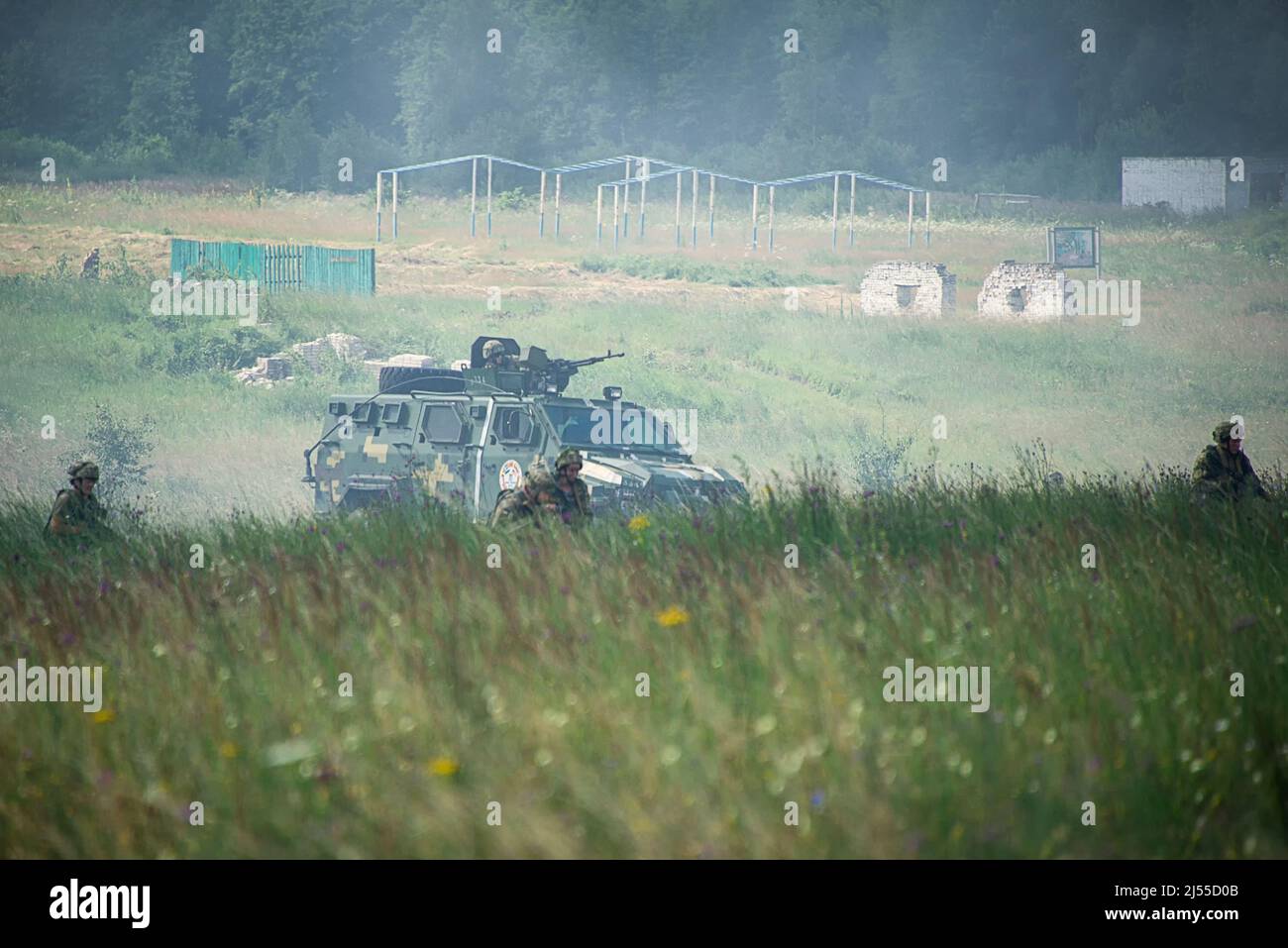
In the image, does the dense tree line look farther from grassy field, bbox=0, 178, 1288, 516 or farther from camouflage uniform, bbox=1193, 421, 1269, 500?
camouflage uniform, bbox=1193, 421, 1269, 500

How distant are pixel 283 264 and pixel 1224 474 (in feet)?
116

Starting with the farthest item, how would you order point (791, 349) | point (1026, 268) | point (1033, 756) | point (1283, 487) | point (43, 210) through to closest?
point (43, 210) < point (1026, 268) < point (791, 349) < point (1283, 487) < point (1033, 756)

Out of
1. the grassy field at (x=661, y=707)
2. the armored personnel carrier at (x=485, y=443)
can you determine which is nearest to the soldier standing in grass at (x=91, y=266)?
the armored personnel carrier at (x=485, y=443)

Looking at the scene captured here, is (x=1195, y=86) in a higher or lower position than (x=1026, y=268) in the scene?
higher

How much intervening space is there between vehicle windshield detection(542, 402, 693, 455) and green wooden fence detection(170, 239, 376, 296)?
29186mm

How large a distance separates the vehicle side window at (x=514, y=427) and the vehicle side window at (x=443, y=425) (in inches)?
18.9

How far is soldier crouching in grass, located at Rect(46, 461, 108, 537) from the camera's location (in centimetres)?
1202

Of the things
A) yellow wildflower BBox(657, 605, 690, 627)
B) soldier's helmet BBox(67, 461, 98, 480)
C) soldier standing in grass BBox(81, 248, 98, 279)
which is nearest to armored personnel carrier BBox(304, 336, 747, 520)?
soldier's helmet BBox(67, 461, 98, 480)

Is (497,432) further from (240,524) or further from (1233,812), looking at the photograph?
(1233,812)

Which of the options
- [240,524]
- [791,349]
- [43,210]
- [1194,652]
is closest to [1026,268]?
[791,349]
